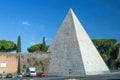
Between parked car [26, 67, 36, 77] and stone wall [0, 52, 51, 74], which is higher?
stone wall [0, 52, 51, 74]

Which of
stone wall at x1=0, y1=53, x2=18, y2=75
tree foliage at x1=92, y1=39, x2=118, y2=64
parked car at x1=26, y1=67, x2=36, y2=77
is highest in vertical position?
tree foliage at x1=92, y1=39, x2=118, y2=64

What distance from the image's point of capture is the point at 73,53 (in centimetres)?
5931

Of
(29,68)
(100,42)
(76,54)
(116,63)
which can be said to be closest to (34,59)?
(29,68)

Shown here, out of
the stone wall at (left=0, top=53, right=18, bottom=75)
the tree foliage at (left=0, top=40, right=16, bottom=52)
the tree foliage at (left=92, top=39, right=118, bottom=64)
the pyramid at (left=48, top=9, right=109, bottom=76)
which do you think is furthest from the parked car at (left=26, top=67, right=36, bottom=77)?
the tree foliage at (left=92, top=39, right=118, bottom=64)

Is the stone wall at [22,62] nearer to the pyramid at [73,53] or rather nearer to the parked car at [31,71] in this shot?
the parked car at [31,71]

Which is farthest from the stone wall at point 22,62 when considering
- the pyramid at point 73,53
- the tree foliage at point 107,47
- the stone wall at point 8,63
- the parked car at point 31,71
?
the tree foliage at point 107,47

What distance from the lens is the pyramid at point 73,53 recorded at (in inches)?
2276

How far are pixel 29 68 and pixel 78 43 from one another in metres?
10.7

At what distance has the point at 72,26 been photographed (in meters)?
61.2

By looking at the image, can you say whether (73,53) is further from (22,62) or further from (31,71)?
(22,62)

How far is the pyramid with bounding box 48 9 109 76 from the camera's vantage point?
190ft

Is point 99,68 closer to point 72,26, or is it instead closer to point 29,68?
point 72,26

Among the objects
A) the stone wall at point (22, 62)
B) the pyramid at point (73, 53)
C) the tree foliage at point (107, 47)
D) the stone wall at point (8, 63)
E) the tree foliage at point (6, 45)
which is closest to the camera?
the pyramid at point (73, 53)

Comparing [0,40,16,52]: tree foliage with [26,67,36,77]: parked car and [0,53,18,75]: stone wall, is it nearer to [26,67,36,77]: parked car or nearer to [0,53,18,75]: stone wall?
[0,53,18,75]: stone wall
